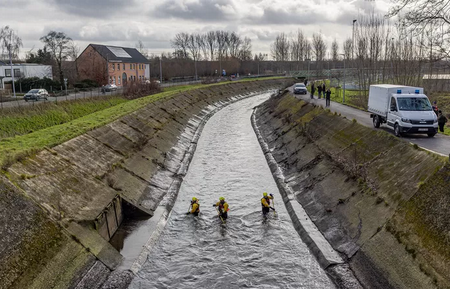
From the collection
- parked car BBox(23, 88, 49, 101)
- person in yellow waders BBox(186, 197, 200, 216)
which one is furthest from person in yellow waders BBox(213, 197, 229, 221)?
parked car BBox(23, 88, 49, 101)

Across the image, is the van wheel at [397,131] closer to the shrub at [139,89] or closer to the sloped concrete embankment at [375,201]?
the sloped concrete embankment at [375,201]

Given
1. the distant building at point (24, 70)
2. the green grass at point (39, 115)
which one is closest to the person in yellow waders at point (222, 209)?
the green grass at point (39, 115)

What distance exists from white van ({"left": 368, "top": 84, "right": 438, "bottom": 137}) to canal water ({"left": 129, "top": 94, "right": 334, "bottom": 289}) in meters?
8.88

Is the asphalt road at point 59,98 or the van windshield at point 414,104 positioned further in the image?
the asphalt road at point 59,98

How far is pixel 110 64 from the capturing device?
308ft

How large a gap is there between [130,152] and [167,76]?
95.6 metres

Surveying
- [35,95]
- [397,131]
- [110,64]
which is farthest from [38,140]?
[110,64]

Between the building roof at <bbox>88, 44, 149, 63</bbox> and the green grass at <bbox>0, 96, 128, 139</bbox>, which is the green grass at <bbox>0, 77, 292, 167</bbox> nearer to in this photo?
the green grass at <bbox>0, 96, 128, 139</bbox>

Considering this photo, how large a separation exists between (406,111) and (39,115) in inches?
1197

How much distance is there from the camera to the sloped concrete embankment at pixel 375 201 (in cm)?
1475

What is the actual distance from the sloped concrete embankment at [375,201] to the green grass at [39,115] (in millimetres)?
20925

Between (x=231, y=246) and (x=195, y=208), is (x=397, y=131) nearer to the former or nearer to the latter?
(x=231, y=246)

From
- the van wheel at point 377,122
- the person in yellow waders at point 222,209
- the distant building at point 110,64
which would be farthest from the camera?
the distant building at point 110,64

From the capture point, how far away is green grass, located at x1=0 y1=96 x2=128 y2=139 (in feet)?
109
